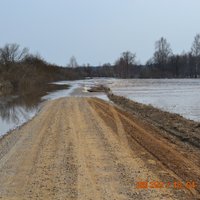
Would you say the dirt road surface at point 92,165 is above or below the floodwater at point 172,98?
above

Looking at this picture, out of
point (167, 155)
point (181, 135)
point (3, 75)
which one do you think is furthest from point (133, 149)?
point (3, 75)

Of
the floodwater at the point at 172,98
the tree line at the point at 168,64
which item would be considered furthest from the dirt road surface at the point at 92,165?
the tree line at the point at 168,64

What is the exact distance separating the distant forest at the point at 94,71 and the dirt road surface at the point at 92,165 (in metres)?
40.3

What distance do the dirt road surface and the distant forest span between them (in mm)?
40277

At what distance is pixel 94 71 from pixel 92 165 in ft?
606

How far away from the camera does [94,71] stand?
193125 mm

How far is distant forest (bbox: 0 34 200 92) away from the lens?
6906 cm

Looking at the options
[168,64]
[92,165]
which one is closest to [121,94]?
[92,165]

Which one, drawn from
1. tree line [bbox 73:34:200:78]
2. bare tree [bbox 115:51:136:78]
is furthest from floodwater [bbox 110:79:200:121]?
bare tree [bbox 115:51:136:78]

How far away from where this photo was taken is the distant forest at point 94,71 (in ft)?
227

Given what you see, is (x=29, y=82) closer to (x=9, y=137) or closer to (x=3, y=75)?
(x=3, y=75)

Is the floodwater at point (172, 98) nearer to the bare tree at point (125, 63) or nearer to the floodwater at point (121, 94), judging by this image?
the floodwater at point (121, 94)
